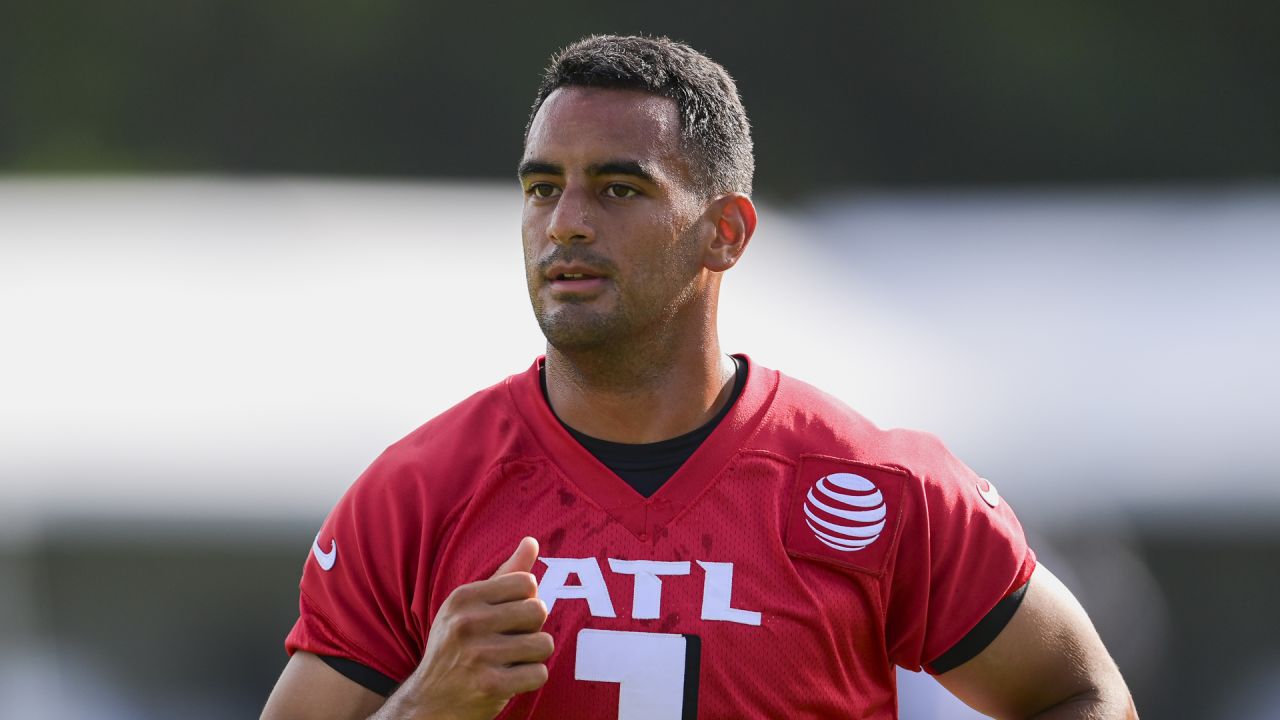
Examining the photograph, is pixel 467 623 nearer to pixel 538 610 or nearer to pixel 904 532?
pixel 538 610

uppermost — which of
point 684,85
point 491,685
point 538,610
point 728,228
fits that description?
point 684,85

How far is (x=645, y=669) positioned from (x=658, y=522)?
0.80 ft

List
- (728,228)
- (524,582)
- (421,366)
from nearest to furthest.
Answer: (524,582), (728,228), (421,366)

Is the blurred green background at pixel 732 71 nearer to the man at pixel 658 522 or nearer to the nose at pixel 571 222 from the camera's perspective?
the man at pixel 658 522

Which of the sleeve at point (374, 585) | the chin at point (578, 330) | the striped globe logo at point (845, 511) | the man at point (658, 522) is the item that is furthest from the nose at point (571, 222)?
the striped globe logo at point (845, 511)

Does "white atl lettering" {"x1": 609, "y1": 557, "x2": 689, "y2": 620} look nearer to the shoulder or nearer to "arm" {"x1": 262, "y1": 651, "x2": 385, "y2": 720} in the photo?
the shoulder

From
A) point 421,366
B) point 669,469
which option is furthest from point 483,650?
point 421,366

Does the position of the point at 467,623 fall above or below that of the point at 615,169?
below

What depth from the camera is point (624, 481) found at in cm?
254

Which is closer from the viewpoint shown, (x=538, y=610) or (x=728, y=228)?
(x=538, y=610)

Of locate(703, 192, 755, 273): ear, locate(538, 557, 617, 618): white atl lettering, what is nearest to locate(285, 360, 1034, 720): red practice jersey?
locate(538, 557, 617, 618): white atl lettering

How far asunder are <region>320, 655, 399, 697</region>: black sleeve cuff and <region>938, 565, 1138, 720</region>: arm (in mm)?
957

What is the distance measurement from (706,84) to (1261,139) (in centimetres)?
726

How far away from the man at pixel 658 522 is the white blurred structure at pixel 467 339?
343 centimetres
